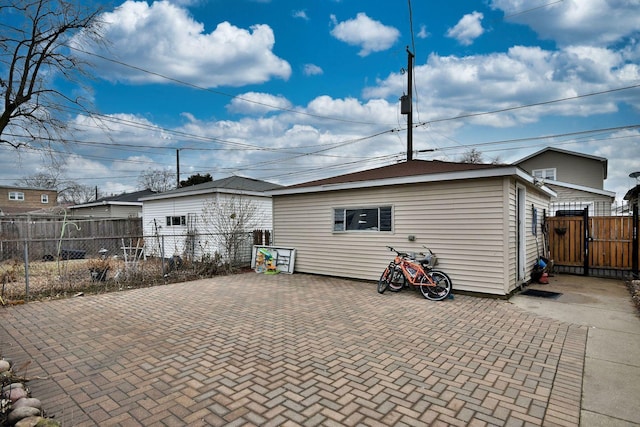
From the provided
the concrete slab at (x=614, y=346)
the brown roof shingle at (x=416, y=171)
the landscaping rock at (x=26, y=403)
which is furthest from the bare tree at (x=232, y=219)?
the concrete slab at (x=614, y=346)

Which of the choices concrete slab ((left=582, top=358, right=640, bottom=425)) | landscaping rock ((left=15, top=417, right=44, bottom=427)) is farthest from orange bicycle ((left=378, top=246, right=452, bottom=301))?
landscaping rock ((left=15, top=417, right=44, bottom=427))

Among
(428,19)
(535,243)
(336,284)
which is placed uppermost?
(428,19)

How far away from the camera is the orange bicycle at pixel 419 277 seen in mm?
6406

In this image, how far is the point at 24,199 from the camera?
31.2 meters

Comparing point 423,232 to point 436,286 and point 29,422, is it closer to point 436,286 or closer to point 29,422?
point 436,286

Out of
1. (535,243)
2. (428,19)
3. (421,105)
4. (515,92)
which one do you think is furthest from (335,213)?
(515,92)

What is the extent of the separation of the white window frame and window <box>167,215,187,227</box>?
7.84 m

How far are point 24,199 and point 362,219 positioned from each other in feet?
120

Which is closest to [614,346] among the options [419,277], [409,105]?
[419,277]

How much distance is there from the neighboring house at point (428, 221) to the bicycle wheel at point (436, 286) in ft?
1.86

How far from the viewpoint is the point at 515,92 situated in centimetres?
1274

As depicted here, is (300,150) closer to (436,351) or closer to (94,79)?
(94,79)

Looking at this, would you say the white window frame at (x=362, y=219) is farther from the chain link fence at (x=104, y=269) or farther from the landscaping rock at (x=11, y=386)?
the landscaping rock at (x=11, y=386)

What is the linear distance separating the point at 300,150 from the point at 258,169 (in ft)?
17.1
